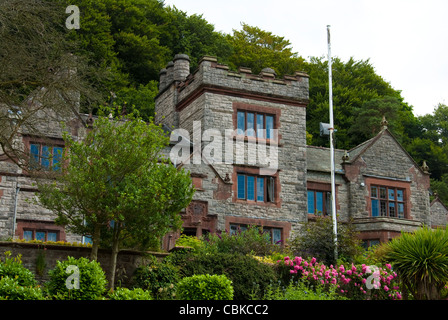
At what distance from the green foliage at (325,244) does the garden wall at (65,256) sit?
19.9 ft

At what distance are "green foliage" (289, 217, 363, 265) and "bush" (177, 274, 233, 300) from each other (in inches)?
317

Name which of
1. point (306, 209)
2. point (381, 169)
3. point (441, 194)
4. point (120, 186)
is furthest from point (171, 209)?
point (441, 194)

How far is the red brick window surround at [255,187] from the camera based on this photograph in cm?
3209

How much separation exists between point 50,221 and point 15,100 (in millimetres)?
9830

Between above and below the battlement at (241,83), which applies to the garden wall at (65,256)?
below

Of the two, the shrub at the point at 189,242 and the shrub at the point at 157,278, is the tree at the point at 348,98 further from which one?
the shrub at the point at 157,278

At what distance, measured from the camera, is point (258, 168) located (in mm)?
32688

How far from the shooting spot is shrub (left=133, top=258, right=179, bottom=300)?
20.3 m

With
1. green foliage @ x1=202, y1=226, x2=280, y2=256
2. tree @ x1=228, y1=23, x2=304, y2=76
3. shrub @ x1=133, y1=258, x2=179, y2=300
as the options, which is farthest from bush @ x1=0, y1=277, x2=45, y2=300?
tree @ x1=228, y1=23, x2=304, y2=76

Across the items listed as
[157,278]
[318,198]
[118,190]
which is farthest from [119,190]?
[318,198]

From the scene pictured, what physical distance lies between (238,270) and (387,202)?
17.0 m

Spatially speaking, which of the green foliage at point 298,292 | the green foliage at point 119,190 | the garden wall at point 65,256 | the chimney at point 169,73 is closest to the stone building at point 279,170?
the chimney at point 169,73

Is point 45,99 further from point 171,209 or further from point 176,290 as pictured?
point 176,290

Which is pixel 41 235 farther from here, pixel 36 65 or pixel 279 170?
pixel 279 170
